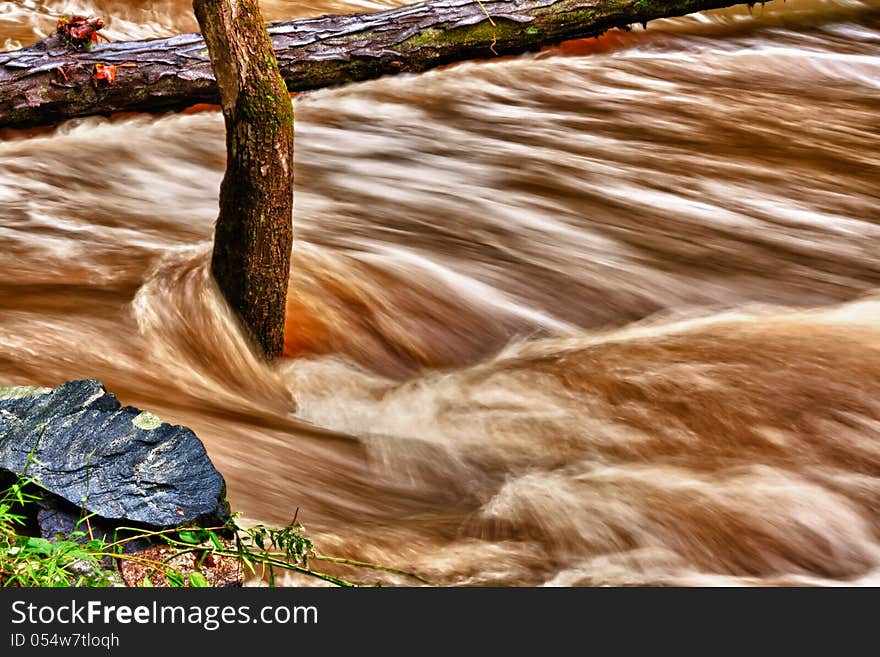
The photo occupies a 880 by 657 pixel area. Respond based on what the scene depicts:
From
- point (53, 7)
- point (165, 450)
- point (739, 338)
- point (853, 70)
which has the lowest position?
point (739, 338)

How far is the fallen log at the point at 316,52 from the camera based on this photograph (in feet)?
20.5

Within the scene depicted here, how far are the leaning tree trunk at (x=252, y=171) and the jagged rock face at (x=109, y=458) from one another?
1100mm

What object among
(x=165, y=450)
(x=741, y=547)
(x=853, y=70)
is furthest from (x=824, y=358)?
(x=853, y=70)

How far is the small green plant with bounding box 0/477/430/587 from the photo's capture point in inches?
90.0

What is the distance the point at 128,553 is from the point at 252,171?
158cm

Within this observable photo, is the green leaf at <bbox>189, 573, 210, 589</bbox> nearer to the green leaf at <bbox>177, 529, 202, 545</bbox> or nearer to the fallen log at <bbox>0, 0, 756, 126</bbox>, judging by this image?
the green leaf at <bbox>177, 529, 202, 545</bbox>

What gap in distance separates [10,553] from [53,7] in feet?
23.9

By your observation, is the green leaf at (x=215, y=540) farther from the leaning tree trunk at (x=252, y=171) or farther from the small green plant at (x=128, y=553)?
the leaning tree trunk at (x=252, y=171)

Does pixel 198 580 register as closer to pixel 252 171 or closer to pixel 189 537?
pixel 189 537

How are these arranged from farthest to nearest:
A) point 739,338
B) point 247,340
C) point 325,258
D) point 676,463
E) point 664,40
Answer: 1. point 664,40
2. point 325,258
3. point 739,338
4. point 247,340
5. point 676,463

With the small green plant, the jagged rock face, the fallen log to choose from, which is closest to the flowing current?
the fallen log

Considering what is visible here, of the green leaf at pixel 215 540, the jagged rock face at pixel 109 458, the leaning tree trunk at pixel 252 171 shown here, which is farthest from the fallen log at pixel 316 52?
the green leaf at pixel 215 540

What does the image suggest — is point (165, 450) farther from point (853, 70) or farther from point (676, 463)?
point (853, 70)

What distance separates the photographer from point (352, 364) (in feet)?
13.6
